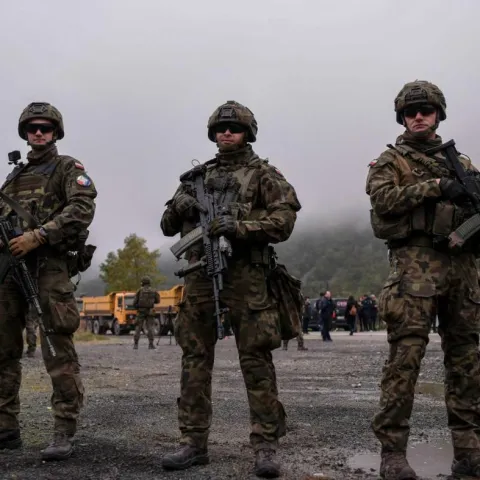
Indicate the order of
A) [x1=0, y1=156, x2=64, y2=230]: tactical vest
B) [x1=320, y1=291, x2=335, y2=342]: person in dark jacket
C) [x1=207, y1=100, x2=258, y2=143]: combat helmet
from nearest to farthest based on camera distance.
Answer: [x1=207, y1=100, x2=258, y2=143]: combat helmet < [x1=0, y1=156, x2=64, y2=230]: tactical vest < [x1=320, y1=291, x2=335, y2=342]: person in dark jacket

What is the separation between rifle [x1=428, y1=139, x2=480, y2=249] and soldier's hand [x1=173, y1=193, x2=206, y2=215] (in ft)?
4.85

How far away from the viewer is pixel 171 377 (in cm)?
1145

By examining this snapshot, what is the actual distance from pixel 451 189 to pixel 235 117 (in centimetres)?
145

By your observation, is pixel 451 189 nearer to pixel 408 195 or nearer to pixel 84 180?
pixel 408 195

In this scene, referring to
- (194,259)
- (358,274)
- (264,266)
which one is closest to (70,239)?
(194,259)

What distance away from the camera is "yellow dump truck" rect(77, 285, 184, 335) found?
36.3 m

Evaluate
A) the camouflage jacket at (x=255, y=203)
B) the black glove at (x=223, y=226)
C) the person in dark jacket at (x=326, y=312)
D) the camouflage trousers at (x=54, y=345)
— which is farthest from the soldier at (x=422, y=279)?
the person in dark jacket at (x=326, y=312)

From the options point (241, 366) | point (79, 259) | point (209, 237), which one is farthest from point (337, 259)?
point (209, 237)

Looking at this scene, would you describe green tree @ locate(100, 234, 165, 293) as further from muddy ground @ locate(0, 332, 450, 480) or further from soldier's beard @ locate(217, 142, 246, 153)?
soldier's beard @ locate(217, 142, 246, 153)

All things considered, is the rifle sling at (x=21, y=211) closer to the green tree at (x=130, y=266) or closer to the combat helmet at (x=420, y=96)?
the combat helmet at (x=420, y=96)

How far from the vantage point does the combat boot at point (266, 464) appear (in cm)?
443

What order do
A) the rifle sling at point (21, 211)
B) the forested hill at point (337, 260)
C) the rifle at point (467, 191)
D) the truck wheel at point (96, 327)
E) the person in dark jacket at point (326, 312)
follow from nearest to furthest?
the rifle at point (467, 191), the rifle sling at point (21, 211), the person in dark jacket at point (326, 312), the truck wheel at point (96, 327), the forested hill at point (337, 260)

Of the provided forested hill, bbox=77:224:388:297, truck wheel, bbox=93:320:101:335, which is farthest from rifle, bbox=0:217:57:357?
forested hill, bbox=77:224:388:297

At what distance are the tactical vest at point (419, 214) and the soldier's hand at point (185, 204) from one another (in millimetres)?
1085
